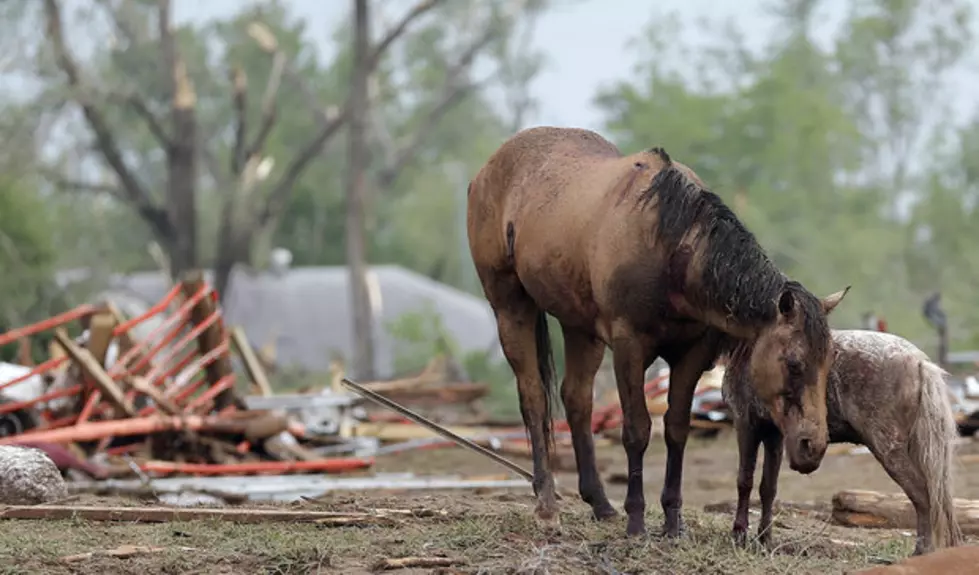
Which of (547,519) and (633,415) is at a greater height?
(633,415)

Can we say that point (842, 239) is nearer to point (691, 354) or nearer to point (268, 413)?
point (268, 413)

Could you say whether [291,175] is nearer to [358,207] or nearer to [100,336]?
[358,207]

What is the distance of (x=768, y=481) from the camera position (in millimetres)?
7121

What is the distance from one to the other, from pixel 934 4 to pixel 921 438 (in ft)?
204

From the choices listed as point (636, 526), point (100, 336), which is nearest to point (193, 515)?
point (636, 526)

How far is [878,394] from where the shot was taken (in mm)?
6789

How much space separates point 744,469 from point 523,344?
163 centimetres

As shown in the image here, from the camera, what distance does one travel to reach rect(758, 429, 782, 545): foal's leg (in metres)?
7.01

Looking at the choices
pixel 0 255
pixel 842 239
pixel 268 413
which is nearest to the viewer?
pixel 268 413

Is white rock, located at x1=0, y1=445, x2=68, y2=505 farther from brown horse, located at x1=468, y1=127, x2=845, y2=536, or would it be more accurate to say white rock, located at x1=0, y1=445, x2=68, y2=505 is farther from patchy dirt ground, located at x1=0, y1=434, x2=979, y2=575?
brown horse, located at x1=468, y1=127, x2=845, y2=536

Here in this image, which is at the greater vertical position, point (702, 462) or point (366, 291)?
point (366, 291)

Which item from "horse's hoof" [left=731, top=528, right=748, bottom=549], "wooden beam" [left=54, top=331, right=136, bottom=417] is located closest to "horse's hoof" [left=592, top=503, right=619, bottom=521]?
"horse's hoof" [left=731, top=528, right=748, bottom=549]

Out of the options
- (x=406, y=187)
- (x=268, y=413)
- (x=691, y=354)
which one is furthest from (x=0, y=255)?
(x=406, y=187)

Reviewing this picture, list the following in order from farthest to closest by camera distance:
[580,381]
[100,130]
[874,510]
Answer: [100,130] → [874,510] → [580,381]
